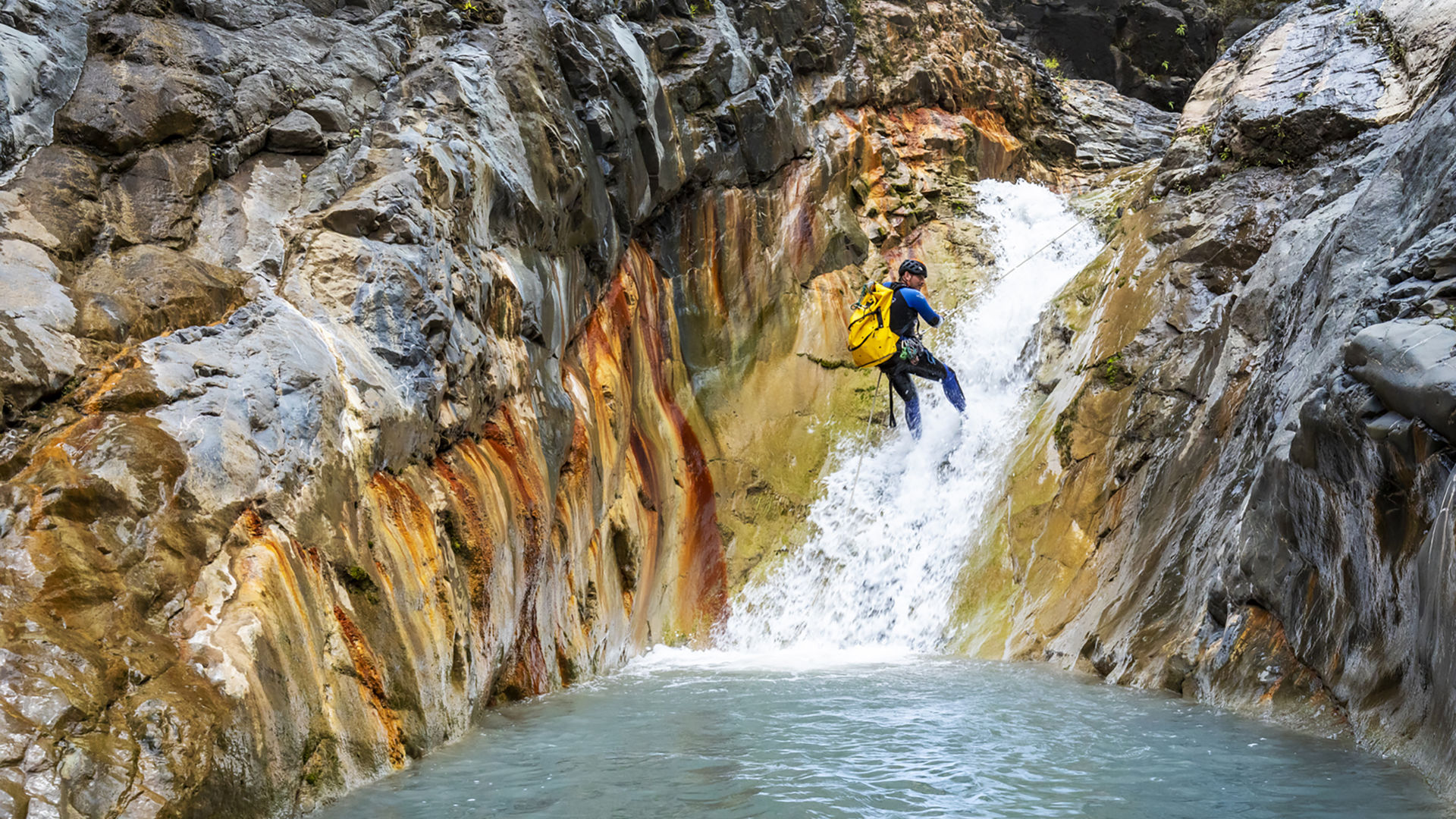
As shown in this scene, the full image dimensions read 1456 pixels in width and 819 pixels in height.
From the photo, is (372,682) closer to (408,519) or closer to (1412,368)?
(408,519)

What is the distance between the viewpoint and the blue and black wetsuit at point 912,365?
11.9 m

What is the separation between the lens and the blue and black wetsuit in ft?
38.9

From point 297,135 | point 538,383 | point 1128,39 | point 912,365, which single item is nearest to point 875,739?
point 538,383

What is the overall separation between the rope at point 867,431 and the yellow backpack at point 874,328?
639 mm

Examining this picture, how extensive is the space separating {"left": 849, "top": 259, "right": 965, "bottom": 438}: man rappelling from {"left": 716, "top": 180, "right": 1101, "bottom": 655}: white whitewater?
116 centimetres

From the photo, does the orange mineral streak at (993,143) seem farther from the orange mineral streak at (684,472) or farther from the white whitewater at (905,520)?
the orange mineral streak at (684,472)

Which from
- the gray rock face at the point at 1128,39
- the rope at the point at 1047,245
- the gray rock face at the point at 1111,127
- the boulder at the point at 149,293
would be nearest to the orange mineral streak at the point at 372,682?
the boulder at the point at 149,293

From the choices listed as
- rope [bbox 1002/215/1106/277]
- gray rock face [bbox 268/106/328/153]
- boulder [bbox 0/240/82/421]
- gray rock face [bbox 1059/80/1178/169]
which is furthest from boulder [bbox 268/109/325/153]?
gray rock face [bbox 1059/80/1178/169]

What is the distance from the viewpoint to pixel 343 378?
6.29 m

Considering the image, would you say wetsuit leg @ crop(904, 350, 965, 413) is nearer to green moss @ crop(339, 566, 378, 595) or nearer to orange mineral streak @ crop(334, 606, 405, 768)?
green moss @ crop(339, 566, 378, 595)

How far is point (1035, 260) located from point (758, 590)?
7.79 metres

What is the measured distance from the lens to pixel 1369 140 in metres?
Result: 11.0

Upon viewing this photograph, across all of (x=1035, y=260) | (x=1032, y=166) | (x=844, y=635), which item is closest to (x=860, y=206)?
(x=1035, y=260)

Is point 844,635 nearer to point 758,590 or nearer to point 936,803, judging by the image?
point 758,590
